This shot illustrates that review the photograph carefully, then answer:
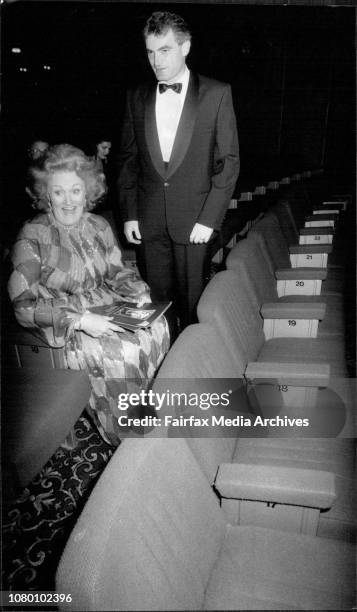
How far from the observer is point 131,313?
5.56ft

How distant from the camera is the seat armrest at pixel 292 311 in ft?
6.76

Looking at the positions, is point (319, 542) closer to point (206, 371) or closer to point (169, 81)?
point (206, 371)

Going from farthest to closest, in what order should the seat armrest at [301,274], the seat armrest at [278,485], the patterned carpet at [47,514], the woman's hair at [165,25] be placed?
the seat armrest at [301,274]
the woman's hair at [165,25]
the patterned carpet at [47,514]
the seat armrest at [278,485]

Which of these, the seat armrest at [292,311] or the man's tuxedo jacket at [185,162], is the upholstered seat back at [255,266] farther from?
the man's tuxedo jacket at [185,162]

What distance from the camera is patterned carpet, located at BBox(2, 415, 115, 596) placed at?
A: 1.42m

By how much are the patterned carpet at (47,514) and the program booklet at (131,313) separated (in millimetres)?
675

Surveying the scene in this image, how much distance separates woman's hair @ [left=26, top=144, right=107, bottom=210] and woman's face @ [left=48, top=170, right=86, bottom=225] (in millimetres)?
19

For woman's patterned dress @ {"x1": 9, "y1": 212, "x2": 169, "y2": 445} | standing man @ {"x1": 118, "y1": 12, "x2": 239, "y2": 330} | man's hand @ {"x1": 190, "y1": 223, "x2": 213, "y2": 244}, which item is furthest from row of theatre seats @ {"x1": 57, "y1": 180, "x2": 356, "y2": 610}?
woman's patterned dress @ {"x1": 9, "y1": 212, "x2": 169, "y2": 445}

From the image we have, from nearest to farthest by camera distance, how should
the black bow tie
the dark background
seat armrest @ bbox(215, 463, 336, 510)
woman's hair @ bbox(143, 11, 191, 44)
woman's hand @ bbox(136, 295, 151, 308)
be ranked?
seat armrest @ bbox(215, 463, 336, 510) → woman's hair @ bbox(143, 11, 191, 44) → woman's hand @ bbox(136, 295, 151, 308) → the black bow tie → the dark background

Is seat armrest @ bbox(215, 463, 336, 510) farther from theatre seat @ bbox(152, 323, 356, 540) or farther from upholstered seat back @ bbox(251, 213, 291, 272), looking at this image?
upholstered seat back @ bbox(251, 213, 291, 272)

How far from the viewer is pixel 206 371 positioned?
1311mm

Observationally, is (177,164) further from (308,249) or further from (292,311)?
(308,249)

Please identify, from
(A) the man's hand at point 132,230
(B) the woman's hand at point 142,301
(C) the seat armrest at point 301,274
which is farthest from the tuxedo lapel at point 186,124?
(C) the seat armrest at point 301,274

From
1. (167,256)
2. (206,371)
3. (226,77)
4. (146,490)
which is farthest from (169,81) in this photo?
(226,77)
